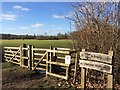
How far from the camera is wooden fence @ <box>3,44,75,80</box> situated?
11.2 meters

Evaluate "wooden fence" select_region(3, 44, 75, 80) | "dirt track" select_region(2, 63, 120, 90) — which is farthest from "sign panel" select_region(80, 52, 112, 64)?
"wooden fence" select_region(3, 44, 75, 80)

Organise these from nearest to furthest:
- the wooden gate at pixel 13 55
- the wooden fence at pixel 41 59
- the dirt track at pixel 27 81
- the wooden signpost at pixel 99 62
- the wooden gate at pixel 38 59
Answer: the wooden signpost at pixel 99 62
the dirt track at pixel 27 81
the wooden fence at pixel 41 59
the wooden gate at pixel 38 59
the wooden gate at pixel 13 55

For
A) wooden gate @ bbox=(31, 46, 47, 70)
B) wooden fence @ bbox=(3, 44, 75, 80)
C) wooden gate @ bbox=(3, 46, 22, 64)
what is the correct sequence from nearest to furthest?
wooden fence @ bbox=(3, 44, 75, 80) < wooden gate @ bbox=(31, 46, 47, 70) < wooden gate @ bbox=(3, 46, 22, 64)

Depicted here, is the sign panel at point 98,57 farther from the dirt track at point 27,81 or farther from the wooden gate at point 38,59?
the wooden gate at point 38,59

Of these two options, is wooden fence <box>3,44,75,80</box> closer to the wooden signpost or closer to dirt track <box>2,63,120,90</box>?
dirt track <box>2,63,120,90</box>

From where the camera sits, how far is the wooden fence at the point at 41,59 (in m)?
11.2

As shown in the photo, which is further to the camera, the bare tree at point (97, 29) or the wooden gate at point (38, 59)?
the wooden gate at point (38, 59)

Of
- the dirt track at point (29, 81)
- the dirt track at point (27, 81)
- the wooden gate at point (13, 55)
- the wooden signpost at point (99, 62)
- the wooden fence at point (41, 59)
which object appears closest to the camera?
the wooden signpost at point (99, 62)

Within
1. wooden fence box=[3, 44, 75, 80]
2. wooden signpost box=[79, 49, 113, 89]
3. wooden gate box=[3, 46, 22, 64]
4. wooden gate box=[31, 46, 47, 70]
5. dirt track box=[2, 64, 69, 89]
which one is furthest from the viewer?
wooden gate box=[3, 46, 22, 64]

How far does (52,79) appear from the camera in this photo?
35.5 ft

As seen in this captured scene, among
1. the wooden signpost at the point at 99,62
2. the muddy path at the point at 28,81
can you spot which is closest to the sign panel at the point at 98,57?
the wooden signpost at the point at 99,62

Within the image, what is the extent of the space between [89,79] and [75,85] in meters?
0.86

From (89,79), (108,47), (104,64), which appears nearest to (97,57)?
(104,64)

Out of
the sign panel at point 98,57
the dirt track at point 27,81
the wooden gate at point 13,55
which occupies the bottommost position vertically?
the dirt track at point 27,81
